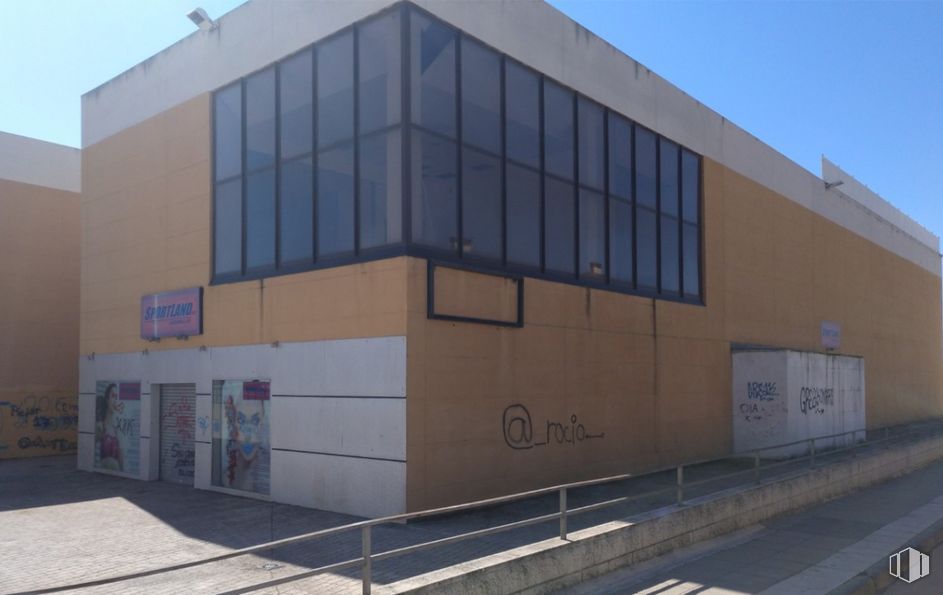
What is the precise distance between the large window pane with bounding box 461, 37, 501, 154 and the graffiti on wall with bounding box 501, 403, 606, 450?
4.48m

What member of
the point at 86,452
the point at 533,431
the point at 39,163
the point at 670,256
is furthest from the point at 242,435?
the point at 39,163

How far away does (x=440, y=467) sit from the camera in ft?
37.7

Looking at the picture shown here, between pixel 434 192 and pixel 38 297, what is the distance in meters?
Result: 15.5

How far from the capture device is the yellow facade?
11.8 meters

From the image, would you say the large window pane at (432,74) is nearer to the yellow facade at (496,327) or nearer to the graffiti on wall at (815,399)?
the yellow facade at (496,327)

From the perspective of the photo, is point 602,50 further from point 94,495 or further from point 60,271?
point 60,271

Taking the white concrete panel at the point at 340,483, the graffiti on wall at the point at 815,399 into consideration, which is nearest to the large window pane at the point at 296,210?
the white concrete panel at the point at 340,483

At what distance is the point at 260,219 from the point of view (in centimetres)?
1402

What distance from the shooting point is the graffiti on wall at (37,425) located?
68.5 feet

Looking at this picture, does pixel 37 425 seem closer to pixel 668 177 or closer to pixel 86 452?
pixel 86 452

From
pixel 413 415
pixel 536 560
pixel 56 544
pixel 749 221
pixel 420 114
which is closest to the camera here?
pixel 536 560

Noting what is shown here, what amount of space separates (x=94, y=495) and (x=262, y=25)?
9072 millimetres

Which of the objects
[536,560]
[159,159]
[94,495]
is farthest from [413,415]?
[159,159]

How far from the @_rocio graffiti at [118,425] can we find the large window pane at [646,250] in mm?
11021
